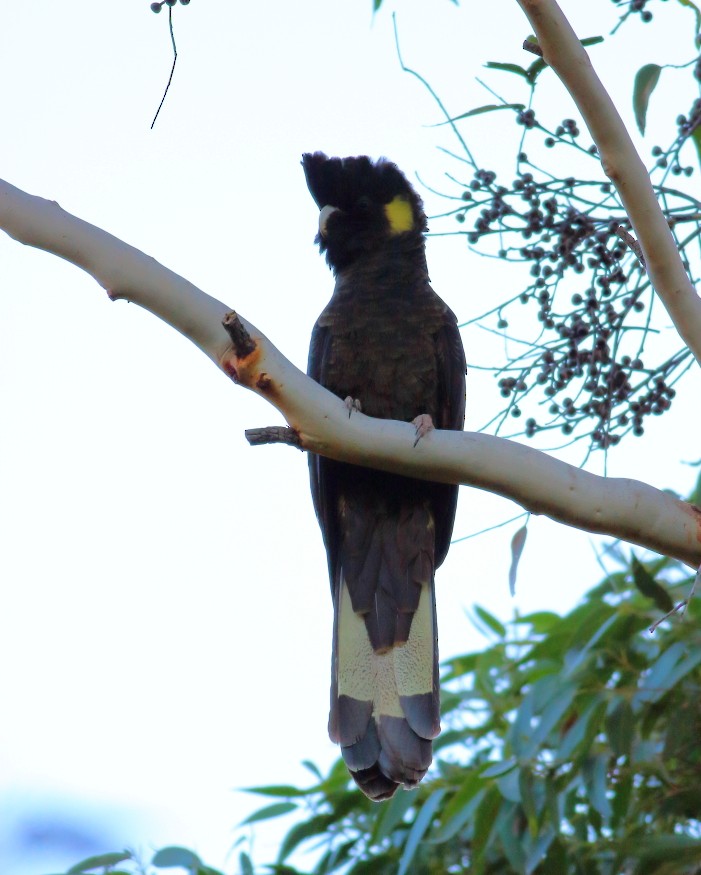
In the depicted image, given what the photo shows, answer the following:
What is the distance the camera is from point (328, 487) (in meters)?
2.64

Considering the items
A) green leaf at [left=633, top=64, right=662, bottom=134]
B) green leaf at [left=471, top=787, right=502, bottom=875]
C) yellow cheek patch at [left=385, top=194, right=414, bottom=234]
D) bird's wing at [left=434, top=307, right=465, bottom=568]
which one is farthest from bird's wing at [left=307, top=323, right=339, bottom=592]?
green leaf at [left=633, top=64, right=662, bottom=134]

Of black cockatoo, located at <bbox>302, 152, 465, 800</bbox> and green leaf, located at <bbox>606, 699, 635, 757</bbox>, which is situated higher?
black cockatoo, located at <bbox>302, 152, 465, 800</bbox>

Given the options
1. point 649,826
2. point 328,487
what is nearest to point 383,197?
point 328,487

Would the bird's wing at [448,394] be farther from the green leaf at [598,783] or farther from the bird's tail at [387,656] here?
the green leaf at [598,783]

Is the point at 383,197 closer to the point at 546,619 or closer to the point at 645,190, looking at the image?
the point at 546,619

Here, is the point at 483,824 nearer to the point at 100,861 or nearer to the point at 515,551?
the point at 515,551

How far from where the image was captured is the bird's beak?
2.92 meters

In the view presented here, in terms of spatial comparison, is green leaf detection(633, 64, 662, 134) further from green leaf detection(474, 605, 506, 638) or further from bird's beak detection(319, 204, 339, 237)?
green leaf detection(474, 605, 506, 638)

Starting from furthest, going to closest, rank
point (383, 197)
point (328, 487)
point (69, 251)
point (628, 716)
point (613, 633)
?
1. point (383, 197)
2. point (328, 487)
3. point (613, 633)
4. point (628, 716)
5. point (69, 251)

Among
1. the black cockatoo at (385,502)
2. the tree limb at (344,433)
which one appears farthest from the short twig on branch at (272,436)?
the black cockatoo at (385,502)

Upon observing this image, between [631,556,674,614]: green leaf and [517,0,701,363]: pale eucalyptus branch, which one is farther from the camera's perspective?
[631,556,674,614]: green leaf

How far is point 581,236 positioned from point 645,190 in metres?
0.55

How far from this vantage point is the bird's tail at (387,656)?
2.27 metres

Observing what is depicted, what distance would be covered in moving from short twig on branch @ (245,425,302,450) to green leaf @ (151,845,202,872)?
1.15 meters
